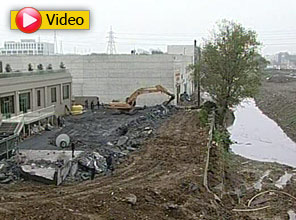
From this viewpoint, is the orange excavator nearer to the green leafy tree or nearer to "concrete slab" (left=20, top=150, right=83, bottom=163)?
the green leafy tree

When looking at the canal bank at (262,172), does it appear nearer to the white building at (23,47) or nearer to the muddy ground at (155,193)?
the muddy ground at (155,193)

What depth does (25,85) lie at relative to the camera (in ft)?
88.0

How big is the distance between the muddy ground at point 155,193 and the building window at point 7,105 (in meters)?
8.77

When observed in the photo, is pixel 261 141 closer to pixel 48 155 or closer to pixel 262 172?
pixel 262 172

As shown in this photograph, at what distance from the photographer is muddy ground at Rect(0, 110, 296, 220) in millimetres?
10734

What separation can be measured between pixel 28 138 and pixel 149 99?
59.3 ft

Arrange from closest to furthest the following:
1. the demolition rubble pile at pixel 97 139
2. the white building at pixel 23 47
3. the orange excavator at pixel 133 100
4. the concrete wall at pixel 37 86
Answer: the demolition rubble pile at pixel 97 139, the concrete wall at pixel 37 86, the orange excavator at pixel 133 100, the white building at pixel 23 47

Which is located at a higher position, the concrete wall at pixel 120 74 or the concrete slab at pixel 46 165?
the concrete wall at pixel 120 74

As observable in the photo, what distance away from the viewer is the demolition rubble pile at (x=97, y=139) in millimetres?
15883

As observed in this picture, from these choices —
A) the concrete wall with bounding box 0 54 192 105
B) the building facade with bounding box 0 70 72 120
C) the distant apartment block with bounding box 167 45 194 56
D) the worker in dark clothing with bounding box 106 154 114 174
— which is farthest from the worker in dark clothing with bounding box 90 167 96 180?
the distant apartment block with bounding box 167 45 194 56

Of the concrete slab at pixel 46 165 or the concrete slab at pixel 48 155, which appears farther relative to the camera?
the concrete slab at pixel 48 155

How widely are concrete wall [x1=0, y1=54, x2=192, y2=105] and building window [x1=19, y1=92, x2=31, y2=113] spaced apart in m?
14.4

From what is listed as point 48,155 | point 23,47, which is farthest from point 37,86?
point 23,47

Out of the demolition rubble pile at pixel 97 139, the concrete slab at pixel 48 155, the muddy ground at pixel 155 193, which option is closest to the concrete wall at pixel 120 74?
the demolition rubble pile at pixel 97 139
